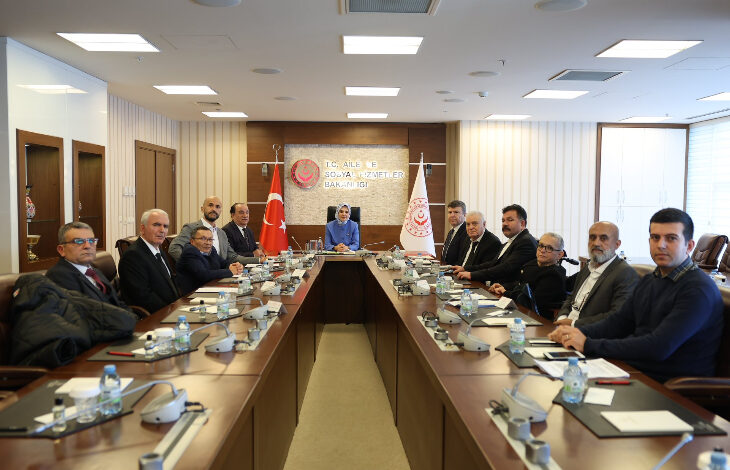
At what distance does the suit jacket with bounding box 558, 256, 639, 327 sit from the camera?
298 cm

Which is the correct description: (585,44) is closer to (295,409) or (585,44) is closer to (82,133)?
(295,409)

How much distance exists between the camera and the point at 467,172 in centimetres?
977

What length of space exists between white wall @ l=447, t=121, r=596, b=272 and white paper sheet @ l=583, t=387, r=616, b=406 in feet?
26.2

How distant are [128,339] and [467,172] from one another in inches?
311

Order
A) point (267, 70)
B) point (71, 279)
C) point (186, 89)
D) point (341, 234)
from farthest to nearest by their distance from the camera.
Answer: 1. point (341, 234)
2. point (186, 89)
3. point (267, 70)
4. point (71, 279)

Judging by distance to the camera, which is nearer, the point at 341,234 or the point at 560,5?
the point at 560,5

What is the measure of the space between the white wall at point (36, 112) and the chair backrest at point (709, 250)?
7.18 metres

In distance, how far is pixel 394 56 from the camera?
522 centimetres

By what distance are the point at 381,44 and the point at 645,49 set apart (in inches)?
92.4

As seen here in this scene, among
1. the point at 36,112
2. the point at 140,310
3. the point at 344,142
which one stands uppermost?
the point at 344,142

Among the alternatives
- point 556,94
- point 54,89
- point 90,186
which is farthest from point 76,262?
point 556,94

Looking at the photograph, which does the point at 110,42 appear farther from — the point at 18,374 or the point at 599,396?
the point at 599,396

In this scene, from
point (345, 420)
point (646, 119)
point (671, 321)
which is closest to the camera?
point (671, 321)

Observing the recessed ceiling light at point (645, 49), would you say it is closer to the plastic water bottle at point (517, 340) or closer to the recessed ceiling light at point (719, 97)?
the recessed ceiling light at point (719, 97)
